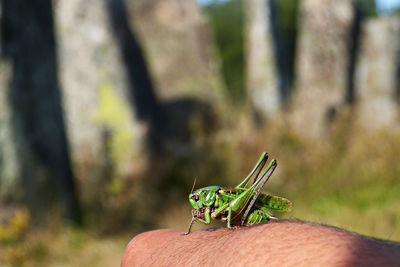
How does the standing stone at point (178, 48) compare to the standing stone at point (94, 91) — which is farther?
the standing stone at point (178, 48)

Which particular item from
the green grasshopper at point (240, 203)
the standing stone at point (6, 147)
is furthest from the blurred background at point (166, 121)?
the green grasshopper at point (240, 203)

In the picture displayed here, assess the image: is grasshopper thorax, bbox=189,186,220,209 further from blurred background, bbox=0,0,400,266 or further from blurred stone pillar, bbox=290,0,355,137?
blurred stone pillar, bbox=290,0,355,137

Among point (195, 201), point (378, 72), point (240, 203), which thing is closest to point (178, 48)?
point (378, 72)

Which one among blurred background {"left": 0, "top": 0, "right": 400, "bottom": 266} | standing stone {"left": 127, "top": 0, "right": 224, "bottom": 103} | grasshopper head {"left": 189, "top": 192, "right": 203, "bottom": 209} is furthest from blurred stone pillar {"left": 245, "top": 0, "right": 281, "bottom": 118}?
grasshopper head {"left": 189, "top": 192, "right": 203, "bottom": 209}

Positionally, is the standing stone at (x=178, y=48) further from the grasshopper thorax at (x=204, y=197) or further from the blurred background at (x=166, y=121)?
the grasshopper thorax at (x=204, y=197)

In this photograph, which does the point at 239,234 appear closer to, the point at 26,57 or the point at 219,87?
the point at 26,57

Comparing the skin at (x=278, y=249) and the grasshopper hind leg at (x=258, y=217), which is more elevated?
the skin at (x=278, y=249)

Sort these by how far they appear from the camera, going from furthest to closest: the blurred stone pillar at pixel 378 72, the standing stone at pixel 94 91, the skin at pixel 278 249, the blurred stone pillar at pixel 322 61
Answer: the blurred stone pillar at pixel 322 61, the blurred stone pillar at pixel 378 72, the standing stone at pixel 94 91, the skin at pixel 278 249
